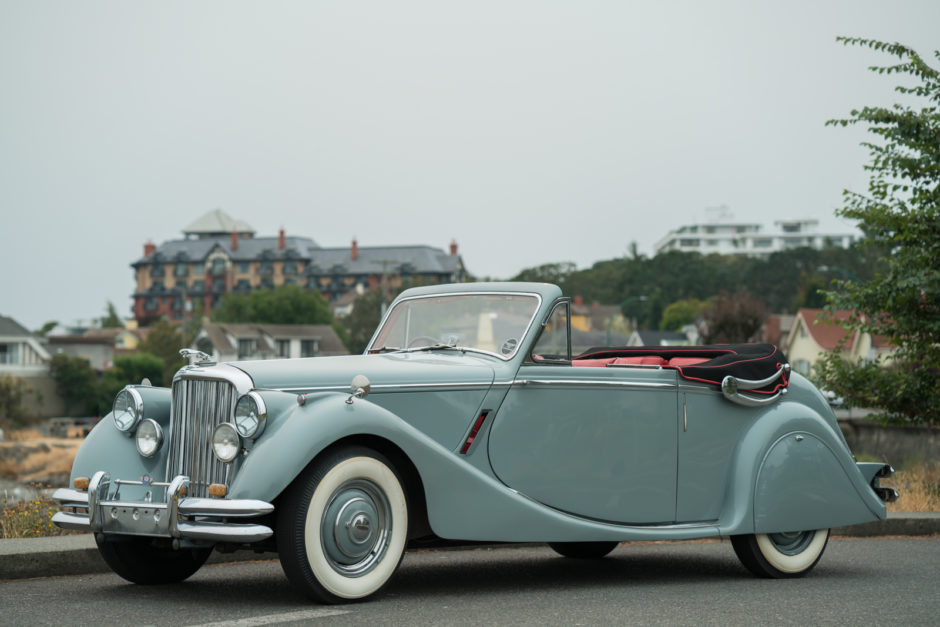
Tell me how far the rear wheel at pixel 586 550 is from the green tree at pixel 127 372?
8526 centimetres

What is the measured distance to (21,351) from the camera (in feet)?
287

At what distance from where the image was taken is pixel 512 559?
8820mm

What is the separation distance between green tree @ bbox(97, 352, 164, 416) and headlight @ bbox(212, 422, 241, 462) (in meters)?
87.2

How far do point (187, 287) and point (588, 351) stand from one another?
186322 mm

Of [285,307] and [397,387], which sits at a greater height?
[397,387]

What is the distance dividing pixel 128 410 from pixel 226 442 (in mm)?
1052

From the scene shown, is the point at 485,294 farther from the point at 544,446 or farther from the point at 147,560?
the point at 147,560

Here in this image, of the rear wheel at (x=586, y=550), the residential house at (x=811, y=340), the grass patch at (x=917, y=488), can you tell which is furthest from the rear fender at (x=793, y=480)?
the residential house at (x=811, y=340)

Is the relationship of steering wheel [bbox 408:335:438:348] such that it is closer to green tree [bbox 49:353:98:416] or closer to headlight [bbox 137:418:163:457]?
headlight [bbox 137:418:163:457]

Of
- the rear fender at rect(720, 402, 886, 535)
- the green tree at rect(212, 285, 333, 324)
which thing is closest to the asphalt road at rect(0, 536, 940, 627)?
the rear fender at rect(720, 402, 886, 535)

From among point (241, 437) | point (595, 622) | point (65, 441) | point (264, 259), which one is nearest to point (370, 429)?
point (241, 437)

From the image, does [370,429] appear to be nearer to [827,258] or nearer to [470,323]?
[470,323]

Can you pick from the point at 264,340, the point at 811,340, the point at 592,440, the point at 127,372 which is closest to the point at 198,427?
the point at 592,440

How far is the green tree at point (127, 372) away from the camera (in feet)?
301
